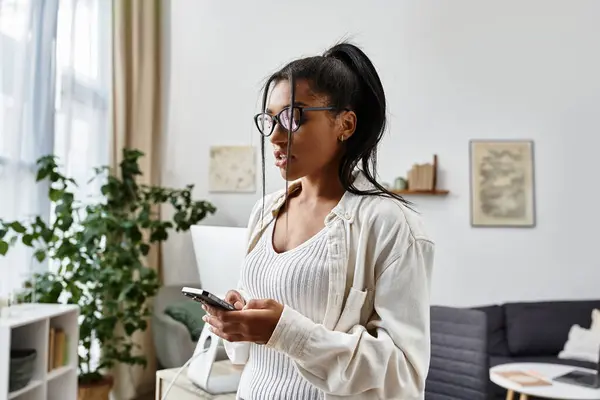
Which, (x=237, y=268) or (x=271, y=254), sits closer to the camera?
(x=271, y=254)

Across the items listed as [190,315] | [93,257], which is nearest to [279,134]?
[93,257]

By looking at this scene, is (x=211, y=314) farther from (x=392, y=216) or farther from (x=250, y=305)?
(x=392, y=216)

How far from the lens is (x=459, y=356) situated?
304 cm

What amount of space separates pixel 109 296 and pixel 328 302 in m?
2.86

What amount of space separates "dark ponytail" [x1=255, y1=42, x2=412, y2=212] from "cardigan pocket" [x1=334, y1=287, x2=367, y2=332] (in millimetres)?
183

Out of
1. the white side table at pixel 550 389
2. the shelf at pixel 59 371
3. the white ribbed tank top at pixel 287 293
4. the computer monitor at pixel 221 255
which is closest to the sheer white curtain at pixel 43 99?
the shelf at pixel 59 371

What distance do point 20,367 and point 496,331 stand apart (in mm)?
3259

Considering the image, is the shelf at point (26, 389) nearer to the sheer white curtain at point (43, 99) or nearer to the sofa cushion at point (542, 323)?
the sheer white curtain at point (43, 99)

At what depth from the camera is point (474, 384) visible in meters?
2.96

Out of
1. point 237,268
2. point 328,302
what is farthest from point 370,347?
point 237,268

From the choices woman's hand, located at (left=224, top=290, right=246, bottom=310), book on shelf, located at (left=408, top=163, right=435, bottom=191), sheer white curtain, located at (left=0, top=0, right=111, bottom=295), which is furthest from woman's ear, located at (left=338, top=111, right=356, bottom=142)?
→ book on shelf, located at (left=408, top=163, right=435, bottom=191)

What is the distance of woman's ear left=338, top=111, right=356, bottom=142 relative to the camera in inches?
38.9

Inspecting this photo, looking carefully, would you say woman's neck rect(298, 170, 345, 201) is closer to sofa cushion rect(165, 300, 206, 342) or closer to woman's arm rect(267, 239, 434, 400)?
woman's arm rect(267, 239, 434, 400)

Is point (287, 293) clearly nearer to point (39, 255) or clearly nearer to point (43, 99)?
point (39, 255)
